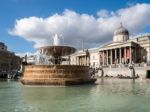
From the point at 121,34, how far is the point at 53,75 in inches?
2905

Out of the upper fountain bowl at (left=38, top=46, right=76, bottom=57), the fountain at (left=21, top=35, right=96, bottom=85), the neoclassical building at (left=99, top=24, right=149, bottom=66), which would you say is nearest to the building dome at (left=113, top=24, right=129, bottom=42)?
the neoclassical building at (left=99, top=24, right=149, bottom=66)

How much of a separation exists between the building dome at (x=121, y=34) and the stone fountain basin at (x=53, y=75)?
7043 centimetres

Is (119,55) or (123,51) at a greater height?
(123,51)

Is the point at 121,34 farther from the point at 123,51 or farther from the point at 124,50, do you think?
the point at 124,50

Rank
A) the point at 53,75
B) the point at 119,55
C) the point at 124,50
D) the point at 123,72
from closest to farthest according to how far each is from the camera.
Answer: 1. the point at 53,75
2. the point at 123,72
3. the point at 124,50
4. the point at 119,55

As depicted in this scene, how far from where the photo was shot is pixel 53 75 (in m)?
28.9

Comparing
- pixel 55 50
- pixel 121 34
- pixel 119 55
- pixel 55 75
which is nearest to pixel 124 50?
pixel 119 55

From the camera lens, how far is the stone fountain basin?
28.3 metres

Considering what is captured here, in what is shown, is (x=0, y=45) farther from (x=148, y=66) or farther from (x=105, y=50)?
(x=148, y=66)

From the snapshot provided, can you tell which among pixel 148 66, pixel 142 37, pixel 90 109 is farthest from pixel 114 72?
pixel 90 109

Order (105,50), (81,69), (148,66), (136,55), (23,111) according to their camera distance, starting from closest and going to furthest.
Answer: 1. (23,111)
2. (81,69)
3. (148,66)
4. (136,55)
5. (105,50)

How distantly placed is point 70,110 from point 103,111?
140cm

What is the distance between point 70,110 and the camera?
40.9 feet

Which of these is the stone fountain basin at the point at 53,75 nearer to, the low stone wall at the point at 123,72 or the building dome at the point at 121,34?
the low stone wall at the point at 123,72
